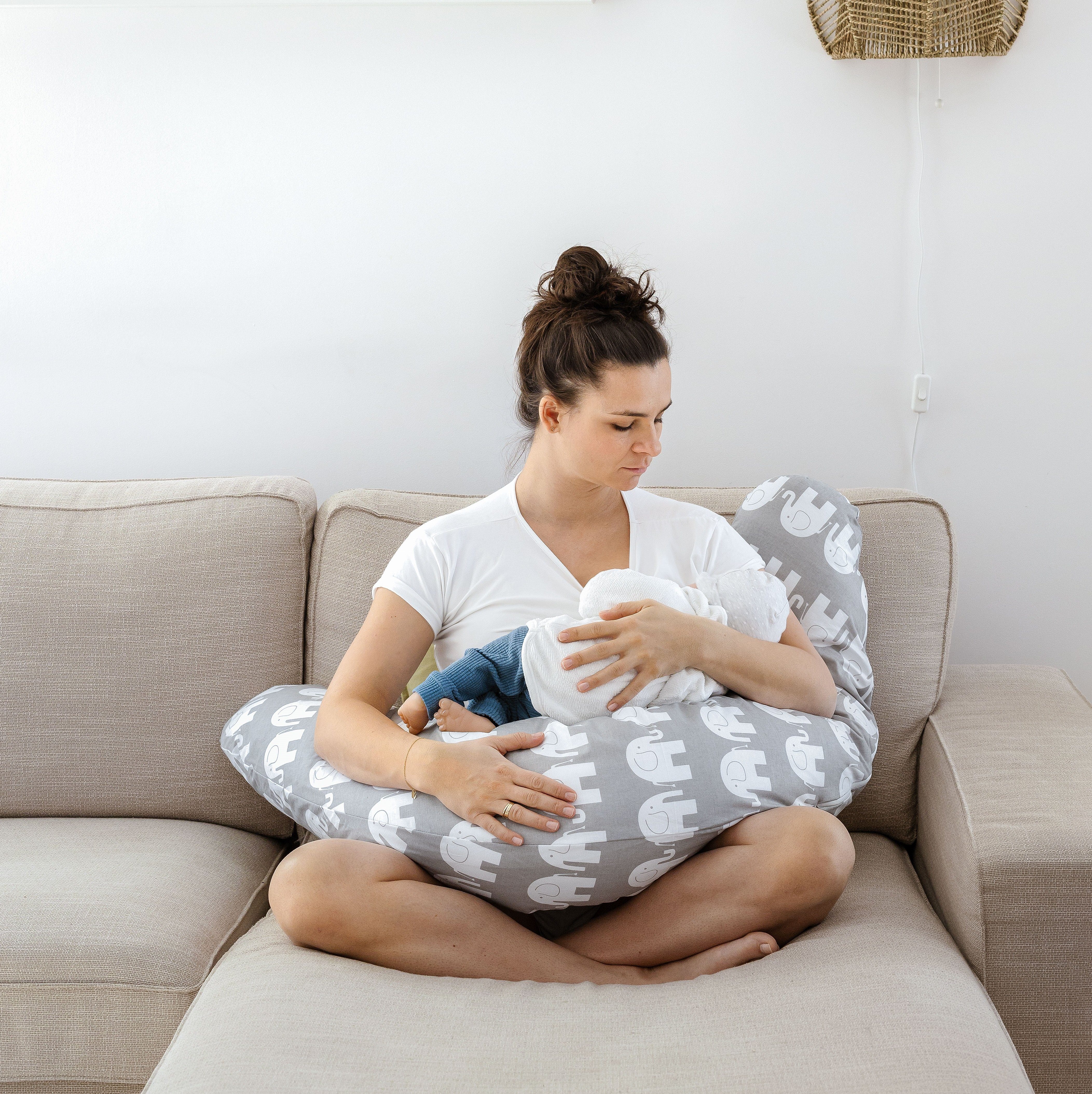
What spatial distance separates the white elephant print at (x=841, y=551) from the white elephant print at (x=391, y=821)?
719 millimetres

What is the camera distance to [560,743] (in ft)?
3.75

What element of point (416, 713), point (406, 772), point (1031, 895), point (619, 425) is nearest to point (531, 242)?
point (619, 425)

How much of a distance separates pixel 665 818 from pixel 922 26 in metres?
1.50

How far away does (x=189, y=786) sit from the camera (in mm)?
1533

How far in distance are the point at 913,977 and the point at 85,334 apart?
1.87 m

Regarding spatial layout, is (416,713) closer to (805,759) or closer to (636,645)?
(636,645)

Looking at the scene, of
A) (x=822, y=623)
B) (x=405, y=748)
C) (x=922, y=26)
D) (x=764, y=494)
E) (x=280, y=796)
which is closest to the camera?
(x=405, y=748)

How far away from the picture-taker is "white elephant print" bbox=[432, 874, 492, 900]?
1.11 m

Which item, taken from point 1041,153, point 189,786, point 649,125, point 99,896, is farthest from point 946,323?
point 99,896

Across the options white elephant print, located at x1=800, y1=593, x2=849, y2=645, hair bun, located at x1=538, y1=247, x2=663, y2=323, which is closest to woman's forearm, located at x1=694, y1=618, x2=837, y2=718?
white elephant print, located at x1=800, y1=593, x2=849, y2=645

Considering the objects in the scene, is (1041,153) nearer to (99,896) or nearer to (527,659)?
(527,659)

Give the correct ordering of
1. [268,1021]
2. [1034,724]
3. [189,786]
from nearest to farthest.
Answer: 1. [268,1021]
2. [1034,724]
3. [189,786]

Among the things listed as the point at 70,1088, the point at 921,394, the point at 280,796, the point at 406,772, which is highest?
the point at 921,394

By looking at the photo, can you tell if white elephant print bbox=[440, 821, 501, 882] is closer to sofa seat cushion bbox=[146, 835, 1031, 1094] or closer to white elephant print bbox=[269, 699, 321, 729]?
sofa seat cushion bbox=[146, 835, 1031, 1094]
